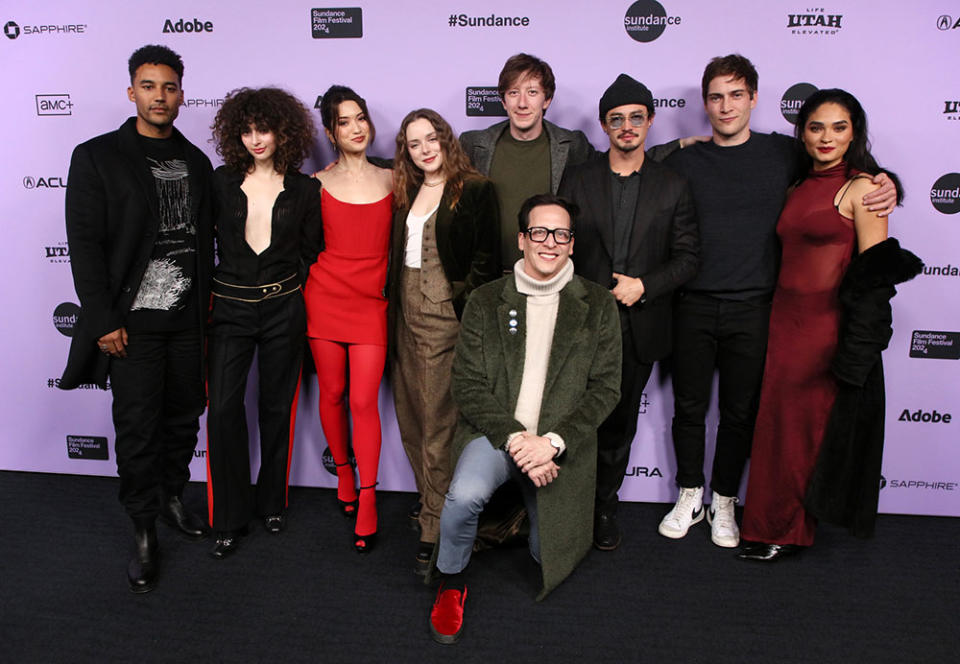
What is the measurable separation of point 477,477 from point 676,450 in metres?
1.19

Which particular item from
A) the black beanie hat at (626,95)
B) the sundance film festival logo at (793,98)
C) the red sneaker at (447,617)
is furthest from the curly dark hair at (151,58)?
→ the sundance film festival logo at (793,98)

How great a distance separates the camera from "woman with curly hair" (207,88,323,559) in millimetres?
2639

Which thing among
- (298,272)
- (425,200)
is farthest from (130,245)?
(425,200)

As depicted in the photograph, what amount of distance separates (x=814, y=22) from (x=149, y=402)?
3351 mm

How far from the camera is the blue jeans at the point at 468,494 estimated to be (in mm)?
2268

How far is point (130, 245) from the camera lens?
2.46 metres

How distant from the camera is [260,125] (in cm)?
263

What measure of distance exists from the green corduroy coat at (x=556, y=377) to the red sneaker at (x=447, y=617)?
35 cm

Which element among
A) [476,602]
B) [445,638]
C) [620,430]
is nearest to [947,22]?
[620,430]

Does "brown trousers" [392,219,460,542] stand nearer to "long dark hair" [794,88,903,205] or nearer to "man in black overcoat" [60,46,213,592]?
"man in black overcoat" [60,46,213,592]

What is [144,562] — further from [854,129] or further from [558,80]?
[854,129]

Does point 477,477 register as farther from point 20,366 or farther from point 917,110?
point 20,366

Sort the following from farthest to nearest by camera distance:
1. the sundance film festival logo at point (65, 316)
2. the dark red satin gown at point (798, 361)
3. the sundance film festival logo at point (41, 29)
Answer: the sundance film festival logo at point (65, 316) → the sundance film festival logo at point (41, 29) → the dark red satin gown at point (798, 361)

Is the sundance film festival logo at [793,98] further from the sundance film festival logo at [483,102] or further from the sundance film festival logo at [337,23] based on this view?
the sundance film festival logo at [337,23]
